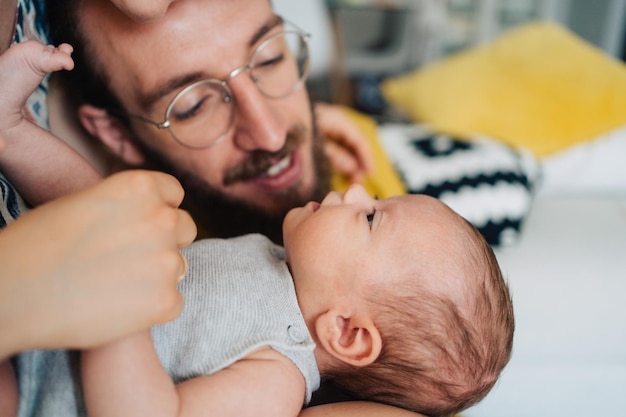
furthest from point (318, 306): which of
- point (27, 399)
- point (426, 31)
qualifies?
point (426, 31)

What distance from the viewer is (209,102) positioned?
44.8 inches

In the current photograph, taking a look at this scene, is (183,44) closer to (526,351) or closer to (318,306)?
(318,306)

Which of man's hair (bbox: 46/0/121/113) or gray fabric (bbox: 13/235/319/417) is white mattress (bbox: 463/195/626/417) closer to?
gray fabric (bbox: 13/235/319/417)

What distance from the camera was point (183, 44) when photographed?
105 cm

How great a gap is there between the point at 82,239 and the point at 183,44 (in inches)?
25.8

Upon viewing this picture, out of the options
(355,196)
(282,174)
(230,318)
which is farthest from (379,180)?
(230,318)

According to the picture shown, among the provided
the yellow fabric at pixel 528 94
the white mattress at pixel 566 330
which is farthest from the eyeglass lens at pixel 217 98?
the yellow fabric at pixel 528 94

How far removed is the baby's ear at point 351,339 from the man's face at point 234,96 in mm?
516

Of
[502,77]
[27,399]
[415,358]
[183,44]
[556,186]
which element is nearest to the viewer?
[27,399]

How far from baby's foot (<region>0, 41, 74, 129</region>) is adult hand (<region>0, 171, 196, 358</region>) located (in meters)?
0.28

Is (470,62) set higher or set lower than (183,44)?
lower

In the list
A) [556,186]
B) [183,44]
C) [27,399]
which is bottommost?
[556,186]

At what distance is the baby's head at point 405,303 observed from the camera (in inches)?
31.2

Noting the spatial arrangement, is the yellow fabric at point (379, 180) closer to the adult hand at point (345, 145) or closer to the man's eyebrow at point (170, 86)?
the adult hand at point (345, 145)
